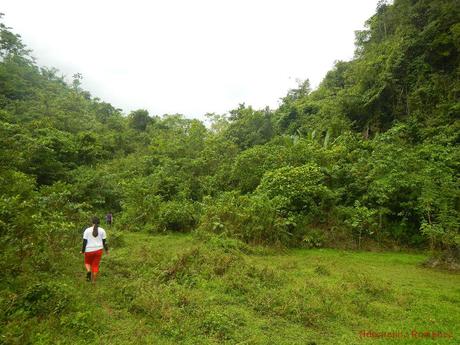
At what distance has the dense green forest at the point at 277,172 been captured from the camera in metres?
8.32

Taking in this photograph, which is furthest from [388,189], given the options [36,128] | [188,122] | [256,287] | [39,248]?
[188,122]

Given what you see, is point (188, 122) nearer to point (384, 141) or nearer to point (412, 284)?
point (384, 141)

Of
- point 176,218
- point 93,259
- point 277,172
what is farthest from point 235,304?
point 277,172

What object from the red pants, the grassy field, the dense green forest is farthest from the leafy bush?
the red pants

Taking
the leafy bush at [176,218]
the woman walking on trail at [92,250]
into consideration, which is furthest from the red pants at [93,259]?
the leafy bush at [176,218]

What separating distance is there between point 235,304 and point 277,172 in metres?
8.55

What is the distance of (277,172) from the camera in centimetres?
1411

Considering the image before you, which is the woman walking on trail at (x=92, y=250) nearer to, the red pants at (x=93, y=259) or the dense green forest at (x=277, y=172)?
the red pants at (x=93, y=259)

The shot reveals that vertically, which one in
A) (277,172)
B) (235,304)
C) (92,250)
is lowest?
(235,304)

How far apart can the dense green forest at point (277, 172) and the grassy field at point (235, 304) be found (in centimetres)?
70

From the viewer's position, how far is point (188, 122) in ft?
111

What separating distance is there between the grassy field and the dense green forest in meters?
0.70

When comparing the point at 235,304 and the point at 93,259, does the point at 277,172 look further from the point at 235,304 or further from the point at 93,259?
the point at 93,259

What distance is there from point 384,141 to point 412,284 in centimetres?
978
